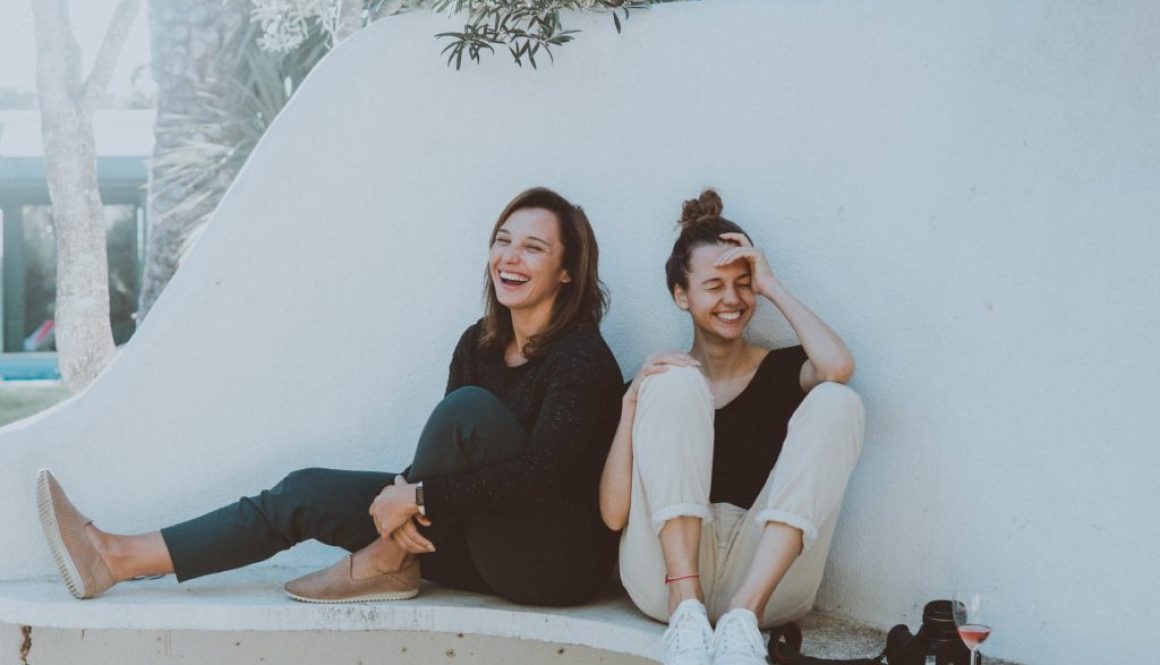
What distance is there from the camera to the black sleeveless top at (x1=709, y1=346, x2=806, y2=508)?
329 cm

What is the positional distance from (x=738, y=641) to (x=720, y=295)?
1025mm

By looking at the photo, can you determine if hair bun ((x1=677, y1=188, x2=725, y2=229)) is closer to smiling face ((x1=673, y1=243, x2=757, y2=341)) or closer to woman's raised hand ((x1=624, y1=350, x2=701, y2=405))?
smiling face ((x1=673, y1=243, x2=757, y2=341))

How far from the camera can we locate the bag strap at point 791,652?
9.17 ft

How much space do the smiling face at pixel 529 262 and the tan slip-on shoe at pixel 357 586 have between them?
79cm

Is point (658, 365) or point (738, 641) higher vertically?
point (658, 365)


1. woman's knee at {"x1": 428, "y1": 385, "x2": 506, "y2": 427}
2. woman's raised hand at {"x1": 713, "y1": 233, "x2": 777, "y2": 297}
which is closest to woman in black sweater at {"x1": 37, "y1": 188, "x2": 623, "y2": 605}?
woman's knee at {"x1": 428, "y1": 385, "x2": 506, "y2": 427}

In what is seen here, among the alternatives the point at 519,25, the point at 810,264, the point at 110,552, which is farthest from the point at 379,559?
the point at 519,25

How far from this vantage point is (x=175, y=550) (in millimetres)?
3369

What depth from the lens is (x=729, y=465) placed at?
330 centimetres

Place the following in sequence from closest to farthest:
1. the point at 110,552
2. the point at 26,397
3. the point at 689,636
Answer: the point at 689,636 < the point at 110,552 < the point at 26,397

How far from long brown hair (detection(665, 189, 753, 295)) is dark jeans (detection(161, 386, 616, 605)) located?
2.12 feet

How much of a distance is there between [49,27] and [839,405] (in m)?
8.53

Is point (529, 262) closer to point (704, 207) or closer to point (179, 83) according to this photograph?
point (704, 207)

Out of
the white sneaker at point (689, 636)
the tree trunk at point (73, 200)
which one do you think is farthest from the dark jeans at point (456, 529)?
the tree trunk at point (73, 200)
